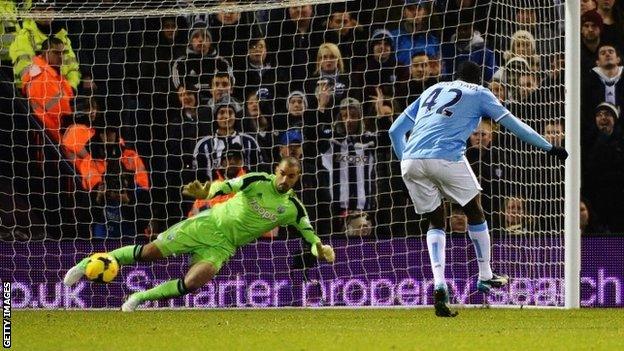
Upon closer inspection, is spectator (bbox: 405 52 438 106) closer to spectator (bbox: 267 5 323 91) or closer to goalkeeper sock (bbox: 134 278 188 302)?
spectator (bbox: 267 5 323 91)

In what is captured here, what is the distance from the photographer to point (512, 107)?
13.0 metres

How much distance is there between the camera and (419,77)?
1334 centimetres

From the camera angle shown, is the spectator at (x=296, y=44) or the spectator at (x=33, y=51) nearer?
the spectator at (x=296, y=44)

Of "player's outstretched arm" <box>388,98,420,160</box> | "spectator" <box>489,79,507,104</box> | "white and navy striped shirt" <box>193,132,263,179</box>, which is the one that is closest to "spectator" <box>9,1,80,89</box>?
"white and navy striped shirt" <box>193,132,263,179</box>

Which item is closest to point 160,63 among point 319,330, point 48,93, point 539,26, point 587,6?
point 48,93

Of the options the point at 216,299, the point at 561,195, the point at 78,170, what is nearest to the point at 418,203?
the point at 561,195

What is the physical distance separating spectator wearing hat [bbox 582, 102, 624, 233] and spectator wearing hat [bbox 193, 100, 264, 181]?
3146 mm

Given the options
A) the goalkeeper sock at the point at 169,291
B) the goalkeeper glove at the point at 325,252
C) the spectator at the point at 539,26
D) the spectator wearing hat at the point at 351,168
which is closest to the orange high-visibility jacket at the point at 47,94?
the spectator wearing hat at the point at 351,168

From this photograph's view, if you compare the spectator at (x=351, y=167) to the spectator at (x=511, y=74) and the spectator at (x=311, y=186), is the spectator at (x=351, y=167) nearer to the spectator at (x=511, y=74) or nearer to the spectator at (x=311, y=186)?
the spectator at (x=311, y=186)

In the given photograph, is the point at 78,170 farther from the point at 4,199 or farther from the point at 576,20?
the point at 576,20

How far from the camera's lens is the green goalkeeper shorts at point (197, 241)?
1170 centimetres

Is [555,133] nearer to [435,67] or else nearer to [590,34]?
[590,34]

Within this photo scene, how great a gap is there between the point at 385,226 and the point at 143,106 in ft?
9.22

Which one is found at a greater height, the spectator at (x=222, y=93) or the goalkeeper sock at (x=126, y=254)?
the spectator at (x=222, y=93)
